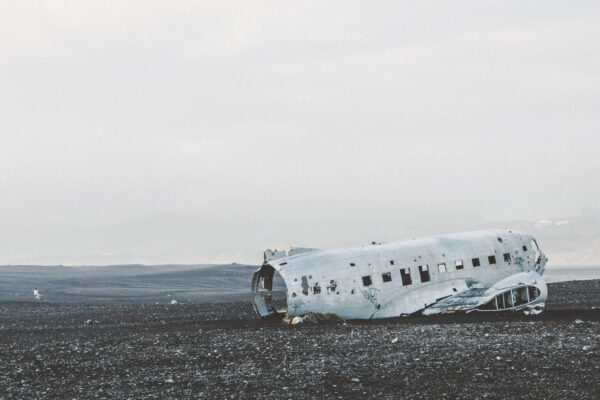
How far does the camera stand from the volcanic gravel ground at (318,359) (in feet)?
55.6

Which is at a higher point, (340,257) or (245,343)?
(340,257)

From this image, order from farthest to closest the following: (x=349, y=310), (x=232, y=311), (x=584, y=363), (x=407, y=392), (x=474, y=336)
A: (x=232, y=311) → (x=349, y=310) → (x=474, y=336) → (x=584, y=363) → (x=407, y=392)

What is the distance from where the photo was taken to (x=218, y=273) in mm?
112750

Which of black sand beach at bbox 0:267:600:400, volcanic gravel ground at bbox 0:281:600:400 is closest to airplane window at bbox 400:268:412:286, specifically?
volcanic gravel ground at bbox 0:281:600:400

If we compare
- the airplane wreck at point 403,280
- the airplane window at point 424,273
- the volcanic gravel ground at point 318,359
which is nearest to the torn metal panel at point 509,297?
the airplane wreck at point 403,280

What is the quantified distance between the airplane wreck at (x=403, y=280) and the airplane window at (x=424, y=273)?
1.9 inches

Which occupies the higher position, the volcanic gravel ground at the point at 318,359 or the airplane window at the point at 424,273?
the airplane window at the point at 424,273

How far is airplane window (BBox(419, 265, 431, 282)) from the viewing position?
3331cm

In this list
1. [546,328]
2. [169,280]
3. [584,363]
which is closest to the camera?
[584,363]

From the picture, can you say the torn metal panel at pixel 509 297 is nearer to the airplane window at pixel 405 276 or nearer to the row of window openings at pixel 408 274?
the row of window openings at pixel 408 274

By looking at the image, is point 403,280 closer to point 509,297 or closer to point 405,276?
point 405,276

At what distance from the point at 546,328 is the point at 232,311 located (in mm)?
23506

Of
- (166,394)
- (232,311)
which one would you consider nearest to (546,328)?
(166,394)

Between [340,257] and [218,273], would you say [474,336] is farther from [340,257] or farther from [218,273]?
[218,273]
